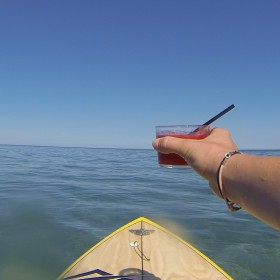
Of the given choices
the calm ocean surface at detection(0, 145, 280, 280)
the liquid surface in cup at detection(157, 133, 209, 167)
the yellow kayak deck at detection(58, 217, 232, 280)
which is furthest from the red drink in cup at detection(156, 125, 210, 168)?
the yellow kayak deck at detection(58, 217, 232, 280)

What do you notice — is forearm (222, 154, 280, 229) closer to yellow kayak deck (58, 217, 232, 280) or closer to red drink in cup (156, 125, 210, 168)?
red drink in cup (156, 125, 210, 168)

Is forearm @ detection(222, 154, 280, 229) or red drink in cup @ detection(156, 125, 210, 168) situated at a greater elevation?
red drink in cup @ detection(156, 125, 210, 168)

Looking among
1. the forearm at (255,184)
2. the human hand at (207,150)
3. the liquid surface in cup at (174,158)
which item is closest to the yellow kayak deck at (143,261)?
the liquid surface in cup at (174,158)

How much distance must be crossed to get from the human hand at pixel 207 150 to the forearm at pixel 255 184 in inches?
2.4

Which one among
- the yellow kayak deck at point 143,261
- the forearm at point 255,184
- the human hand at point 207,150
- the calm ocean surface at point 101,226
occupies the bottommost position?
the calm ocean surface at point 101,226

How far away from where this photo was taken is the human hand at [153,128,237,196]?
3.78 feet

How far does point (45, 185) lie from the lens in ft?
44.0

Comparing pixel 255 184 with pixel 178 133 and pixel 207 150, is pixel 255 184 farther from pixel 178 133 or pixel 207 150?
pixel 178 133

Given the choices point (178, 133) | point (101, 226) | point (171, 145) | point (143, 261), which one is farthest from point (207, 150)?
point (101, 226)

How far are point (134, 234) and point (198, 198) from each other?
7.02m

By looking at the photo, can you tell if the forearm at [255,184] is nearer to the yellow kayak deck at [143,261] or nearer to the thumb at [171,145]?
the thumb at [171,145]

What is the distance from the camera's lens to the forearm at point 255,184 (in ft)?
2.86

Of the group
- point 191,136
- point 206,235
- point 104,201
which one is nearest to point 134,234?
point 206,235

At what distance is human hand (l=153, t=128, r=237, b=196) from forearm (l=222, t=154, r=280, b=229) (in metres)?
0.06
